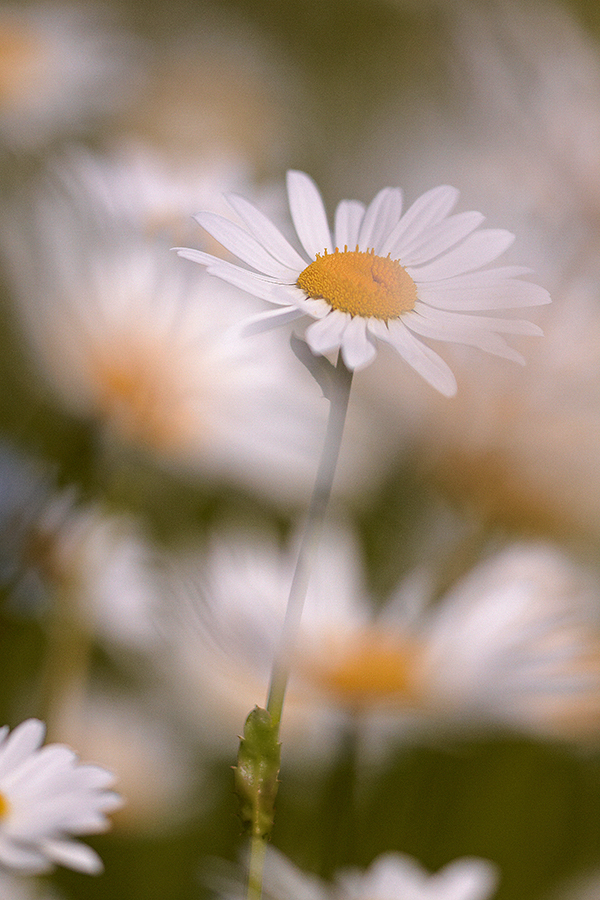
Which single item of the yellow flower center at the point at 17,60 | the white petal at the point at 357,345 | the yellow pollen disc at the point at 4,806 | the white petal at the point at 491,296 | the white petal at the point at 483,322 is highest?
the yellow flower center at the point at 17,60

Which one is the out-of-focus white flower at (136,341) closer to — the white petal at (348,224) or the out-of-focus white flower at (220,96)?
the white petal at (348,224)

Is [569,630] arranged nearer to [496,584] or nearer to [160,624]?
[496,584]

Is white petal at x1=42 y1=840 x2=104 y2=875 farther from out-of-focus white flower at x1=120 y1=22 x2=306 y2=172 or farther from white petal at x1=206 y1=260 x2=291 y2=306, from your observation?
out-of-focus white flower at x1=120 y1=22 x2=306 y2=172

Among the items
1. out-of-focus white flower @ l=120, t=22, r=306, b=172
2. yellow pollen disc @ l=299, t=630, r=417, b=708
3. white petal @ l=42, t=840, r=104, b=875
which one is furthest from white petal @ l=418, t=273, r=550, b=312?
out-of-focus white flower @ l=120, t=22, r=306, b=172

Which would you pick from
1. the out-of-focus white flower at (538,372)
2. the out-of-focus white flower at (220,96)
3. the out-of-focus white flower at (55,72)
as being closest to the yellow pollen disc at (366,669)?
the out-of-focus white flower at (538,372)

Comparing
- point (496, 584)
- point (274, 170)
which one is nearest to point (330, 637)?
point (496, 584)

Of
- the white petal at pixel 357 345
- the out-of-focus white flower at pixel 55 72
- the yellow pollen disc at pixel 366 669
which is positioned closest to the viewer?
the white petal at pixel 357 345
